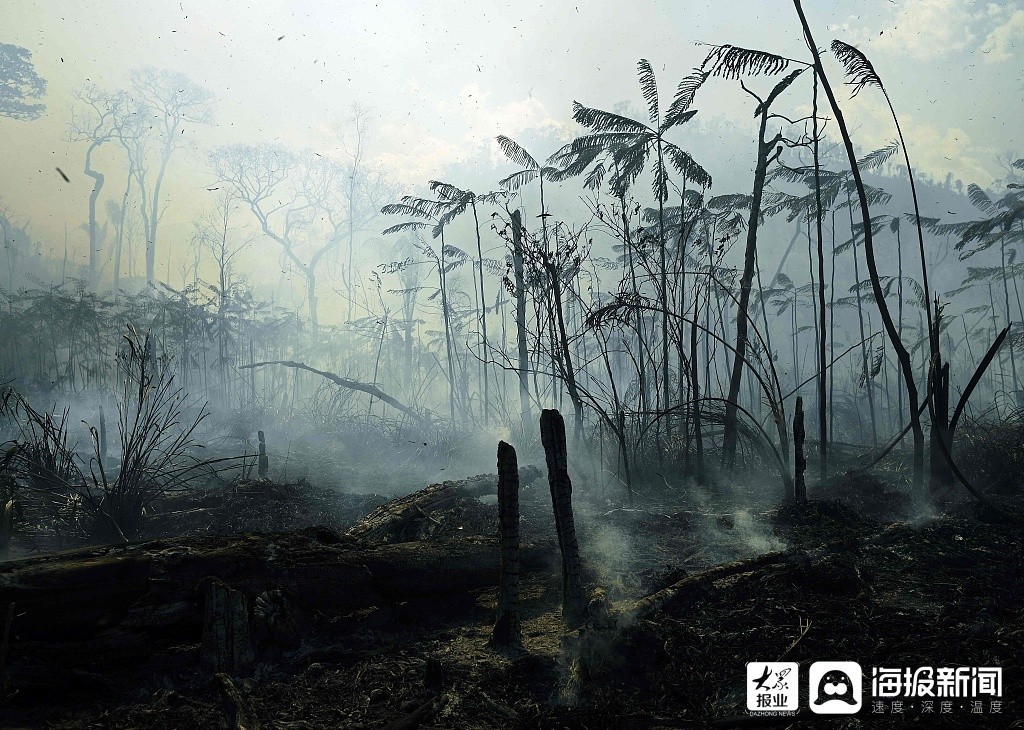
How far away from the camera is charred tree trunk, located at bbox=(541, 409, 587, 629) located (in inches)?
138

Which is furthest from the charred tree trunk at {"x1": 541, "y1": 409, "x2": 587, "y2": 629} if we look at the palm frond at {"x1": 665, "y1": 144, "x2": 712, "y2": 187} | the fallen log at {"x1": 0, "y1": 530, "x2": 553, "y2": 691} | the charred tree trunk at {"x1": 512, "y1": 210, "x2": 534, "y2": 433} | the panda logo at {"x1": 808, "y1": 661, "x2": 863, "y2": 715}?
the charred tree trunk at {"x1": 512, "y1": 210, "x2": 534, "y2": 433}

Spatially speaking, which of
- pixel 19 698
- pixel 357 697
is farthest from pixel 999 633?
pixel 19 698

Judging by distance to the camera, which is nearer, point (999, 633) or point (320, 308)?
point (999, 633)

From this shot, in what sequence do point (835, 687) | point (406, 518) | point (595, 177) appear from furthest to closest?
point (595, 177) < point (406, 518) < point (835, 687)

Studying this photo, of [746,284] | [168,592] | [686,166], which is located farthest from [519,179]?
[168,592]

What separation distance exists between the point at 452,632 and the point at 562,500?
3.89 ft

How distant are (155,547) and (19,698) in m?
0.87

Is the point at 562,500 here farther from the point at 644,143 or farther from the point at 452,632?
the point at 644,143

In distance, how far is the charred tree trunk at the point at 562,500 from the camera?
138 inches

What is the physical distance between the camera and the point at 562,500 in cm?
350

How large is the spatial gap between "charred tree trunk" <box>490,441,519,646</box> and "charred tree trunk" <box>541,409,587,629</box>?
226 millimetres

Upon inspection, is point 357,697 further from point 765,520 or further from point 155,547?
point 765,520

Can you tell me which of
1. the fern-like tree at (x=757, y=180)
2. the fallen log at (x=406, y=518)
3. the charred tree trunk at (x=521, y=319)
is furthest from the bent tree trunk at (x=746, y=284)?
the charred tree trunk at (x=521, y=319)

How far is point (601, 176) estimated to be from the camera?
13.2m
